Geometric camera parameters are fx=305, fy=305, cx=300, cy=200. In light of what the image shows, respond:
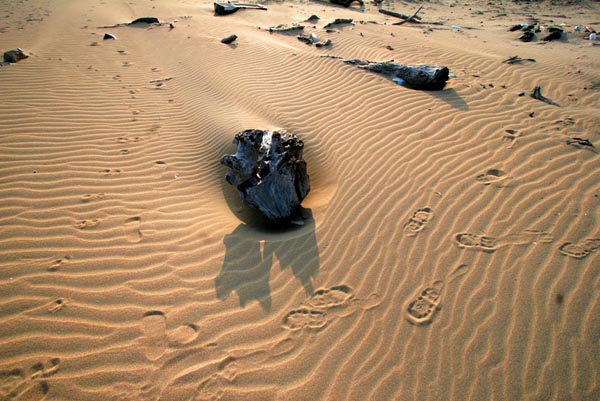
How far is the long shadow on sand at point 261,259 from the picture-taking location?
2961 mm

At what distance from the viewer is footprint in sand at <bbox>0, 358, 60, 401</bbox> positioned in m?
2.13

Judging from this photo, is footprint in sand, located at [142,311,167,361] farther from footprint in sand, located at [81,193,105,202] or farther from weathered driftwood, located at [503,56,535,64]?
weathered driftwood, located at [503,56,535,64]

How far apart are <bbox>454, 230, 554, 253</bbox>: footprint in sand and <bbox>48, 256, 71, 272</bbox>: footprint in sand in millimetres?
4053

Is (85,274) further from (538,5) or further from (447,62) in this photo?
(538,5)

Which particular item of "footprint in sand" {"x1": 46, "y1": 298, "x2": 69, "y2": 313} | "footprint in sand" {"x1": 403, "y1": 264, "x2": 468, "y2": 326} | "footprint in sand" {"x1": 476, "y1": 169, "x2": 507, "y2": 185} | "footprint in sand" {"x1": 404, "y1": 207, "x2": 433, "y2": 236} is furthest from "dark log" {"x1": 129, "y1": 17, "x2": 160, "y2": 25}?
"footprint in sand" {"x1": 403, "y1": 264, "x2": 468, "y2": 326}

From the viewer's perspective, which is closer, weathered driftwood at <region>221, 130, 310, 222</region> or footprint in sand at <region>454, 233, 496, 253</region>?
footprint in sand at <region>454, 233, 496, 253</region>

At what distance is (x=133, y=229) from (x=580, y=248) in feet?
15.5

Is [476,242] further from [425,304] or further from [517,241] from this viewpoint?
[425,304]

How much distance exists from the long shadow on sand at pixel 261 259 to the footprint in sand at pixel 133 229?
96cm

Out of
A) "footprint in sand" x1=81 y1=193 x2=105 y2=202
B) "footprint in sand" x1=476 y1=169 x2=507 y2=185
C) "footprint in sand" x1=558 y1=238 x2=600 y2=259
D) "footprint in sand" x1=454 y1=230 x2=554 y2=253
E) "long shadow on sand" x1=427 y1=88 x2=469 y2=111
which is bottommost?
"footprint in sand" x1=81 y1=193 x2=105 y2=202

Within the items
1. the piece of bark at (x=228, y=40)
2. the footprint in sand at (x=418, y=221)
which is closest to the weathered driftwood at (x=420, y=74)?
the footprint in sand at (x=418, y=221)

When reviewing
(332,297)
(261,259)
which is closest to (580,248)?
(332,297)

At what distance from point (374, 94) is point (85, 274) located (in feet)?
18.3

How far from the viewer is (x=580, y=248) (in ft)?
10.1
